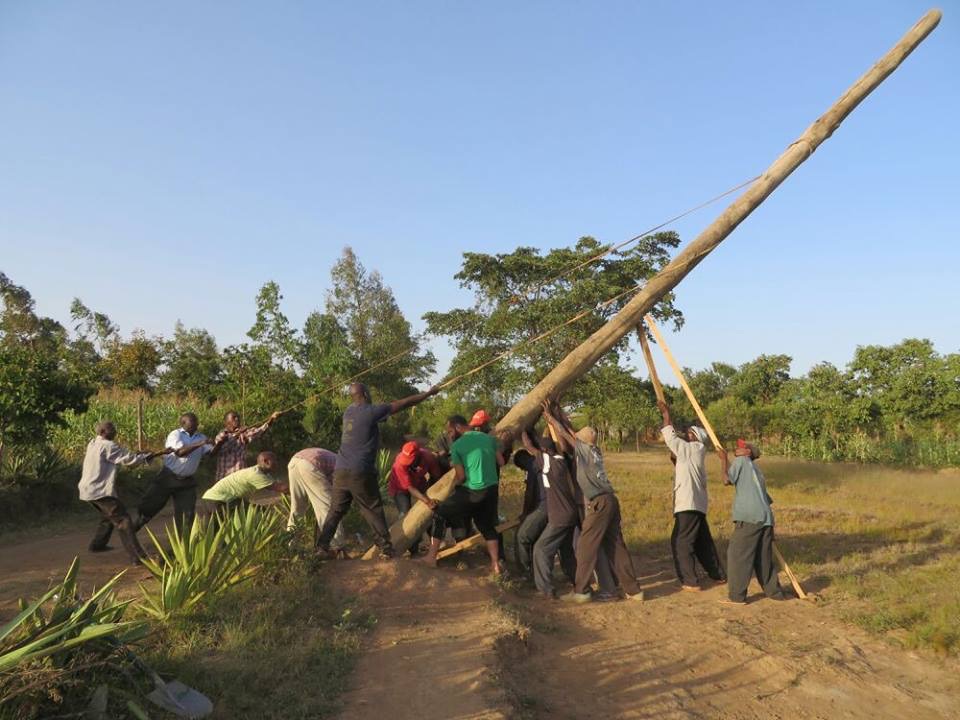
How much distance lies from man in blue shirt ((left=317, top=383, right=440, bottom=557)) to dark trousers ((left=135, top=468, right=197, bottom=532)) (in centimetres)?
199

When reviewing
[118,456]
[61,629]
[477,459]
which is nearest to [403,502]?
[477,459]

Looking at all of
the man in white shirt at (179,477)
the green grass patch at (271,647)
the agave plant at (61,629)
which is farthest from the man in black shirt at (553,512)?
the agave plant at (61,629)

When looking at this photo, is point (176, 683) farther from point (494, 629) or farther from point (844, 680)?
point (844, 680)

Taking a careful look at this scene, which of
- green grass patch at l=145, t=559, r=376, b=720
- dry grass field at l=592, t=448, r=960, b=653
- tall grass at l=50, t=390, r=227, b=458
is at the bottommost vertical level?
dry grass field at l=592, t=448, r=960, b=653

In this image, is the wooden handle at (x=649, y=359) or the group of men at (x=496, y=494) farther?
the wooden handle at (x=649, y=359)

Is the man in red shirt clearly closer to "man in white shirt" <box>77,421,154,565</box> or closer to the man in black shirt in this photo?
the man in black shirt

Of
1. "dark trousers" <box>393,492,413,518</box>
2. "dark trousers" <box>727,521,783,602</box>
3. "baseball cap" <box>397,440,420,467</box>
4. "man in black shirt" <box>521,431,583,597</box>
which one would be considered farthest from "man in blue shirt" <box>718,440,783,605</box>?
"dark trousers" <box>393,492,413,518</box>

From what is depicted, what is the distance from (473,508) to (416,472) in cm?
77

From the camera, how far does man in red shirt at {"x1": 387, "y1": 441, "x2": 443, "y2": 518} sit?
744cm

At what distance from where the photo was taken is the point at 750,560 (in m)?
7.12

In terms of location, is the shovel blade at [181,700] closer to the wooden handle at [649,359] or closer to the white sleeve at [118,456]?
the white sleeve at [118,456]

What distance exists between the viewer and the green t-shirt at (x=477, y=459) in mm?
7223

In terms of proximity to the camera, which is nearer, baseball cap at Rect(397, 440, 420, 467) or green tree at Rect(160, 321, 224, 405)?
baseball cap at Rect(397, 440, 420, 467)

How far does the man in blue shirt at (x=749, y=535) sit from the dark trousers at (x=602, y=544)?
1.04 metres
